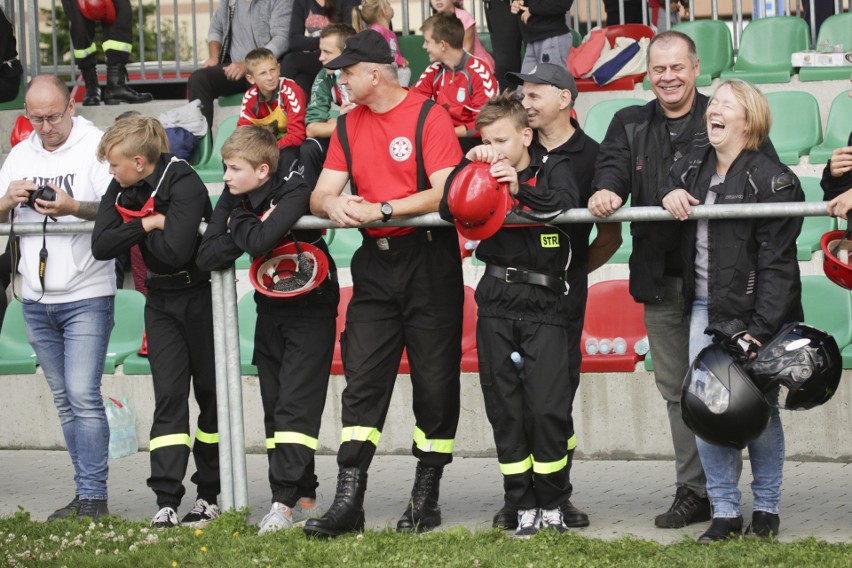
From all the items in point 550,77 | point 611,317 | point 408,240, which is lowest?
point 611,317

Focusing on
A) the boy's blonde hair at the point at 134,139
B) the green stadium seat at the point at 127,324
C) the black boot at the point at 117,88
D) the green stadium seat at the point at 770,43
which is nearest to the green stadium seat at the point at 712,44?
the green stadium seat at the point at 770,43

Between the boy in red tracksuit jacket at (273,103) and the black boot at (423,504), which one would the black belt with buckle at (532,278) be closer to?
the black boot at (423,504)

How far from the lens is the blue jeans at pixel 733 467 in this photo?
205 inches

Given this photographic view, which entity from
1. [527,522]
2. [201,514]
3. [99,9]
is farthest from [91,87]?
[527,522]

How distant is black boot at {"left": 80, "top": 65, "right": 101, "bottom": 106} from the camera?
11820 millimetres

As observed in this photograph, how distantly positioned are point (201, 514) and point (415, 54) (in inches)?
257

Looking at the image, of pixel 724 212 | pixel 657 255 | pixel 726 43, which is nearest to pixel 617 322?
pixel 657 255

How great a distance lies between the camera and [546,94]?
217 inches

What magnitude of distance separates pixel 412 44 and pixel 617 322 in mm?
4954

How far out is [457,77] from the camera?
9.19m

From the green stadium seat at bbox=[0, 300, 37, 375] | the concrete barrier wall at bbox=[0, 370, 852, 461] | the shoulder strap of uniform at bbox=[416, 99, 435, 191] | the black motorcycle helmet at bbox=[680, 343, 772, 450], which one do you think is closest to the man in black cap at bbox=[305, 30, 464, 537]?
the shoulder strap of uniform at bbox=[416, 99, 435, 191]

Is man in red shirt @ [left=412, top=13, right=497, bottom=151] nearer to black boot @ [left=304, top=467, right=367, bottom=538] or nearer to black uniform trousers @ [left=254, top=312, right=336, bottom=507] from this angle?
black uniform trousers @ [left=254, top=312, right=336, bottom=507]

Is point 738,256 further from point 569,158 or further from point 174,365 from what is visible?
point 174,365

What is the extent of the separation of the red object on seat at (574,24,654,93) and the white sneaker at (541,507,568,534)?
547cm
